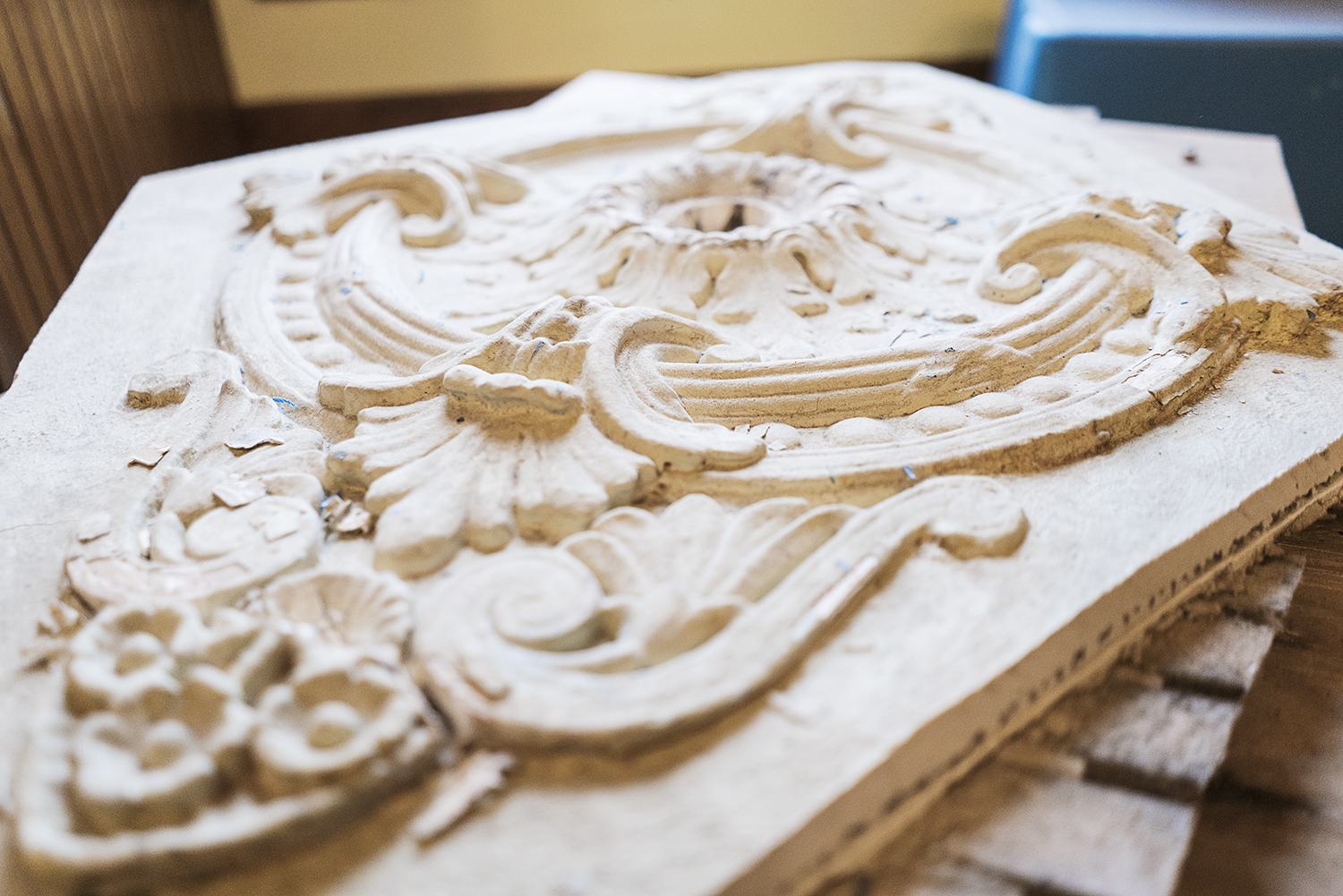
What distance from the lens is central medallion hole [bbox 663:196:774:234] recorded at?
1801mm

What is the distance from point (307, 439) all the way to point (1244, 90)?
2.91 m

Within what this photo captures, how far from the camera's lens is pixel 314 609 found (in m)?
0.88

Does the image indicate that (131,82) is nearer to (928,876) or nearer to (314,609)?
(314,609)

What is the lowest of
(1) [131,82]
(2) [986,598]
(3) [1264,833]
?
(3) [1264,833]

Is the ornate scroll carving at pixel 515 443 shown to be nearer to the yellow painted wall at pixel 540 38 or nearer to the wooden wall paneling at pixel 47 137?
the wooden wall paneling at pixel 47 137

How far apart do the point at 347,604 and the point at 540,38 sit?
3963 millimetres

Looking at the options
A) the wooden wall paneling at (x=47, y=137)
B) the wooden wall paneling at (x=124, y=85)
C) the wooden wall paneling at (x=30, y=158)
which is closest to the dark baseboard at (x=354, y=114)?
the wooden wall paneling at (x=124, y=85)

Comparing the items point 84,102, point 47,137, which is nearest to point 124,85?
point 84,102

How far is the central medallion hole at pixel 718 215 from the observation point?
5.91 feet

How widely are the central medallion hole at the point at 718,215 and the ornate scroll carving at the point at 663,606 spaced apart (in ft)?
3.07

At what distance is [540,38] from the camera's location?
4.24 metres

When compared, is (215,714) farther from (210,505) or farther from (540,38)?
(540,38)

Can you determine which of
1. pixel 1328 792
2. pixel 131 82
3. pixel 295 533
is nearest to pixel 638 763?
pixel 295 533

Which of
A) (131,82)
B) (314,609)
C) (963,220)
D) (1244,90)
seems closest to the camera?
(314,609)
